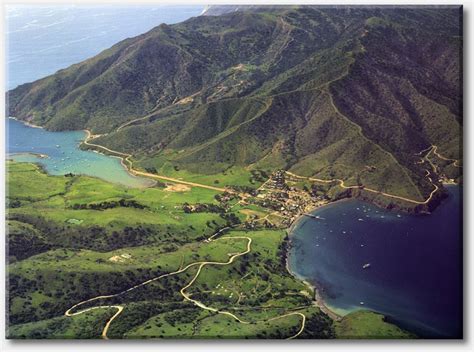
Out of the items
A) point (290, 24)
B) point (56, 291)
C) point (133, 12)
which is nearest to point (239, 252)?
point (56, 291)

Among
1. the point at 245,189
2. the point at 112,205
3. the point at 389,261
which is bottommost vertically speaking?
the point at 389,261

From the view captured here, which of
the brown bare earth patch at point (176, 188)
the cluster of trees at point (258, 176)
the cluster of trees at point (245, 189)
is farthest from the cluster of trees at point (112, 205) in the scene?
the cluster of trees at point (258, 176)

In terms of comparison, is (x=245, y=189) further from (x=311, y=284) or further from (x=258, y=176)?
(x=311, y=284)

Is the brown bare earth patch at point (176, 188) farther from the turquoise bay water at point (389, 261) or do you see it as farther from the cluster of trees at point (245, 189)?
the turquoise bay water at point (389, 261)

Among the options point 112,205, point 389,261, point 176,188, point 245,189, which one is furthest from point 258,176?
point 389,261

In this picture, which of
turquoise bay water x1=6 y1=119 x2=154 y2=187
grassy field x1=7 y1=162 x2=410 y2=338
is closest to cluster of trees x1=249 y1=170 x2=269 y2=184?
grassy field x1=7 y1=162 x2=410 y2=338

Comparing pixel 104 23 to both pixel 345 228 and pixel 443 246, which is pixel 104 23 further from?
pixel 443 246
